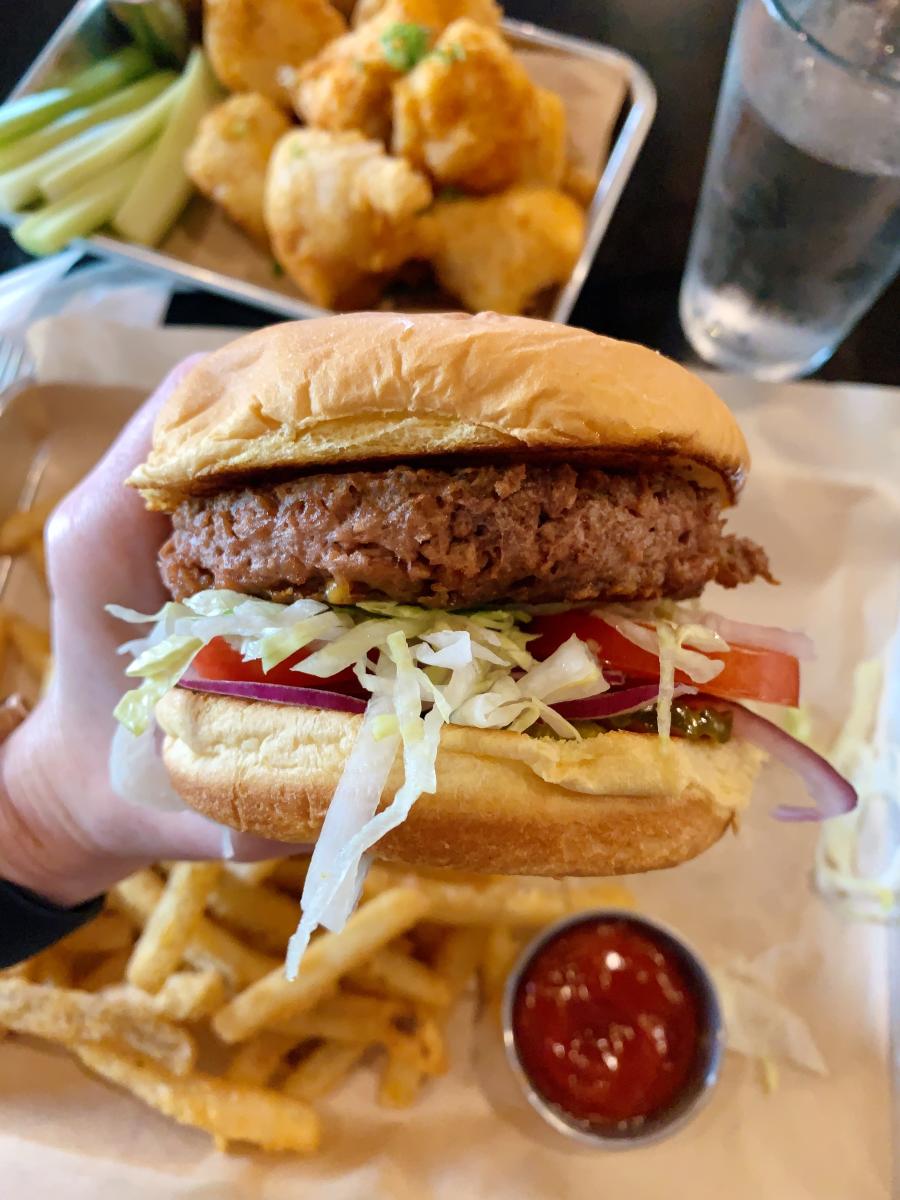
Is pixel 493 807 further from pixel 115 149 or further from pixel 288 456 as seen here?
pixel 115 149

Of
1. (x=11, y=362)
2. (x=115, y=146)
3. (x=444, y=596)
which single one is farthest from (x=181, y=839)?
(x=115, y=146)

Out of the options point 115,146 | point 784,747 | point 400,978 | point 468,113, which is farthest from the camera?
point 115,146

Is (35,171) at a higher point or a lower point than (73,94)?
lower

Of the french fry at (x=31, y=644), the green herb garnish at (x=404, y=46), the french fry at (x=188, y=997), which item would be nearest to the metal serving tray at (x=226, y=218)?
the green herb garnish at (x=404, y=46)

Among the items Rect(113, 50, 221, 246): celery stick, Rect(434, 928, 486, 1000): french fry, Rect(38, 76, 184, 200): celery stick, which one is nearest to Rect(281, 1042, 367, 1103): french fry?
Rect(434, 928, 486, 1000): french fry

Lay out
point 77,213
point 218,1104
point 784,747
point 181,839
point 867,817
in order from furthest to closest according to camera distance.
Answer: point 77,213
point 867,817
point 181,839
point 218,1104
point 784,747

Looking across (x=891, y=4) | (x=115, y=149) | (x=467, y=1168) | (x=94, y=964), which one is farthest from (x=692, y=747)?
(x=115, y=149)

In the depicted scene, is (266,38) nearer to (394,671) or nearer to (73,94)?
(73,94)

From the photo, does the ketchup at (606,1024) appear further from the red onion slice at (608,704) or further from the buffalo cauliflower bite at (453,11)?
the buffalo cauliflower bite at (453,11)
